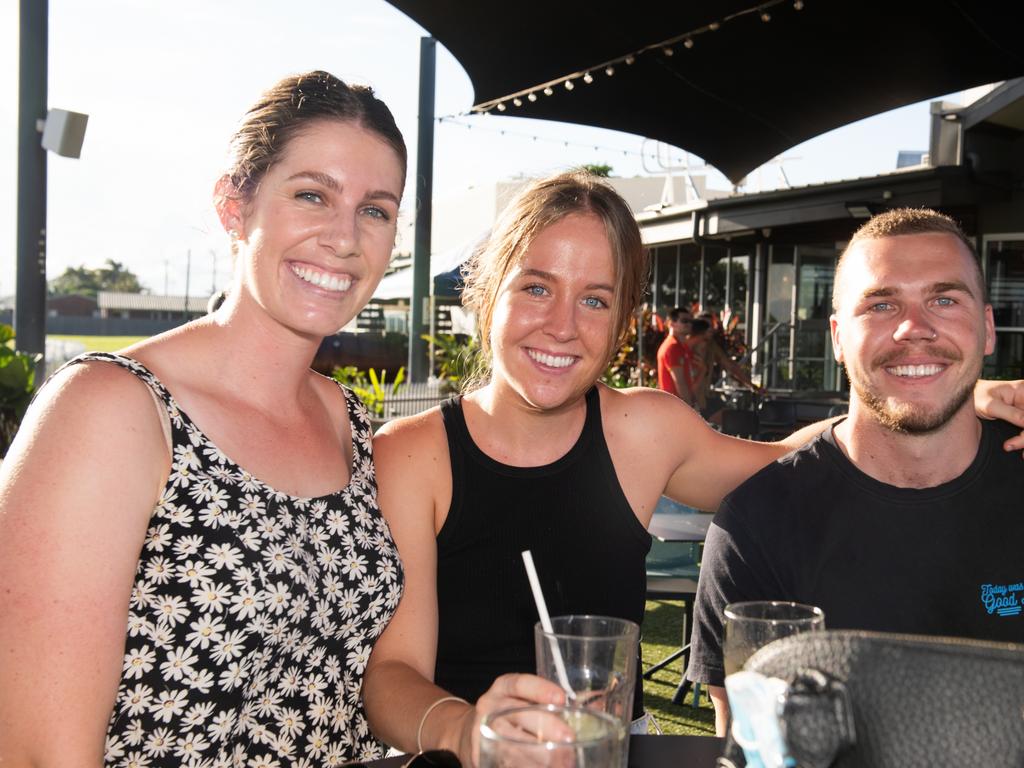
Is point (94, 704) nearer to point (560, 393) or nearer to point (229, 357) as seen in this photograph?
point (229, 357)

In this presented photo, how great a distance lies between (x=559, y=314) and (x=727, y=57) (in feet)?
12.0

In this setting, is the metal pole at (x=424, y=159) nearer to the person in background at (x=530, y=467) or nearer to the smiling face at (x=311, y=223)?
the person in background at (x=530, y=467)

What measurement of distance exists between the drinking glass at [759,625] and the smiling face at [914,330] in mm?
952

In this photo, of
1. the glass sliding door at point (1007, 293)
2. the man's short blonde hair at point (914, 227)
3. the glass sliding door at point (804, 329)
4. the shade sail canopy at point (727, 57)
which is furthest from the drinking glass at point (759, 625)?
the glass sliding door at point (804, 329)

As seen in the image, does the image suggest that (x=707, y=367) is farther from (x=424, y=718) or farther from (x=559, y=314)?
(x=424, y=718)

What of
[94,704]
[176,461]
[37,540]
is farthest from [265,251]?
[94,704]

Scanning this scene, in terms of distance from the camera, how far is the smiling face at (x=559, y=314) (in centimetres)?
206

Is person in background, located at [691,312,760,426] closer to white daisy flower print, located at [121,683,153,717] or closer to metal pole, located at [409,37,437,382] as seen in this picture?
metal pole, located at [409,37,437,382]

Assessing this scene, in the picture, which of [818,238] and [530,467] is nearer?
[530,467]

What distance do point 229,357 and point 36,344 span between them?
715cm

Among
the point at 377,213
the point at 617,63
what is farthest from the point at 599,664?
the point at 617,63

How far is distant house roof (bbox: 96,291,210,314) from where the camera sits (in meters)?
119

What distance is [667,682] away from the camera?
15.6 feet

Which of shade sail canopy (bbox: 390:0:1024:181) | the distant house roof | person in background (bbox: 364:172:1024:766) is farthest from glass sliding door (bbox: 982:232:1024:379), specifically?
the distant house roof
